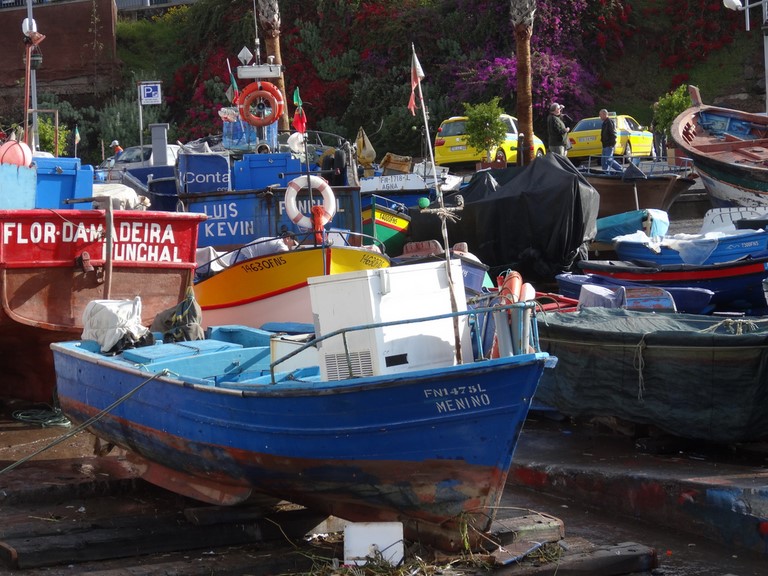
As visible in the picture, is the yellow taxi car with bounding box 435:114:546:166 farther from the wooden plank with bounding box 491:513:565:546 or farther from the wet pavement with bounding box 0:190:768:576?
the wooden plank with bounding box 491:513:565:546

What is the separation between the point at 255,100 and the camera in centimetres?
1659

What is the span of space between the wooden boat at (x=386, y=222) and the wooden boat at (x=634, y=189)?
3.81 metres

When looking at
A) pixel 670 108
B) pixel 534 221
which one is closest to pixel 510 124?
pixel 670 108

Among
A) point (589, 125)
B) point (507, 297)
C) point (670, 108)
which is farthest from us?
point (670, 108)

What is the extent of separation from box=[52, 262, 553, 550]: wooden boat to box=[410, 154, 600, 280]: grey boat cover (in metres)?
10.2

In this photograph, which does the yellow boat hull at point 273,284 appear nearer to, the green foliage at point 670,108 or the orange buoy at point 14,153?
the orange buoy at point 14,153

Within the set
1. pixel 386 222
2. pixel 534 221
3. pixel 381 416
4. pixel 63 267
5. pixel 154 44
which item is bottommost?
pixel 381 416

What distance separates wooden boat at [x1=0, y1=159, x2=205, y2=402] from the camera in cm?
1066

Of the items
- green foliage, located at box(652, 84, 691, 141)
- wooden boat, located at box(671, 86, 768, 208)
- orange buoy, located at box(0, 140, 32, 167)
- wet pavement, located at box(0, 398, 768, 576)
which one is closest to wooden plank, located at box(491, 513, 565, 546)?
wet pavement, located at box(0, 398, 768, 576)

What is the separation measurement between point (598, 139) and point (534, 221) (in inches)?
361

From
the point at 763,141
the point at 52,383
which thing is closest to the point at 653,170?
the point at 763,141

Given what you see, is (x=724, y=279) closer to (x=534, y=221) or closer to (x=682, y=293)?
(x=682, y=293)

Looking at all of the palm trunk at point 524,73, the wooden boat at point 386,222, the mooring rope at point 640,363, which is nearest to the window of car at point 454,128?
the palm trunk at point 524,73

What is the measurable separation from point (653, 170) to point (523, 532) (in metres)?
17.9
